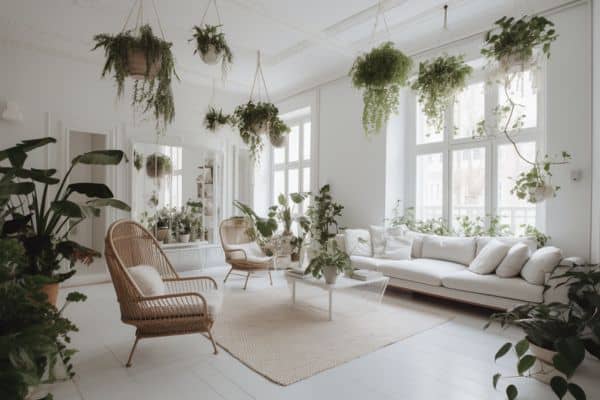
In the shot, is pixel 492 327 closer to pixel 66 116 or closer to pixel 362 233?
pixel 362 233

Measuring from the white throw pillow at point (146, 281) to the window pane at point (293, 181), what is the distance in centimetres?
461

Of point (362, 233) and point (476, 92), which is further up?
point (476, 92)

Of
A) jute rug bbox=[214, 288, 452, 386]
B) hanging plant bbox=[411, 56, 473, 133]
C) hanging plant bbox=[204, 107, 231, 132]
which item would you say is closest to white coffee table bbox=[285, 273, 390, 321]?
jute rug bbox=[214, 288, 452, 386]

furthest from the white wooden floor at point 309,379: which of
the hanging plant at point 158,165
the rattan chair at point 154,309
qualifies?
the hanging plant at point 158,165

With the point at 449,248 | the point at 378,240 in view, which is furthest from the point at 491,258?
the point at 378,240

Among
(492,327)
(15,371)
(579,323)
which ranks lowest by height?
(492,327)

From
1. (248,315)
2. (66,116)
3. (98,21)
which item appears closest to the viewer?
(248,315)

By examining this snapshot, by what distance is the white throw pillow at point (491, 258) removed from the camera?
13.0ft

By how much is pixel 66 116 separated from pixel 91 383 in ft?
13.9

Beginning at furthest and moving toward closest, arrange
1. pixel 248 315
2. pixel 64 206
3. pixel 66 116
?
pixel 66 116 → pixel 248 315 → pixel 64 206

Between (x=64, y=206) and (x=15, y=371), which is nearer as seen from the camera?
(x=15, y=371)

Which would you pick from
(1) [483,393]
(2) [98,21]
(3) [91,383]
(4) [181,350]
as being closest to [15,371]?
(3) [91,383]

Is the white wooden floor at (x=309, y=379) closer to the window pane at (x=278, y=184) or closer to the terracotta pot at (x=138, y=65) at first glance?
the terracotta pot at (x=138, y=65)

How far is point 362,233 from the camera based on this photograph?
5.38m
